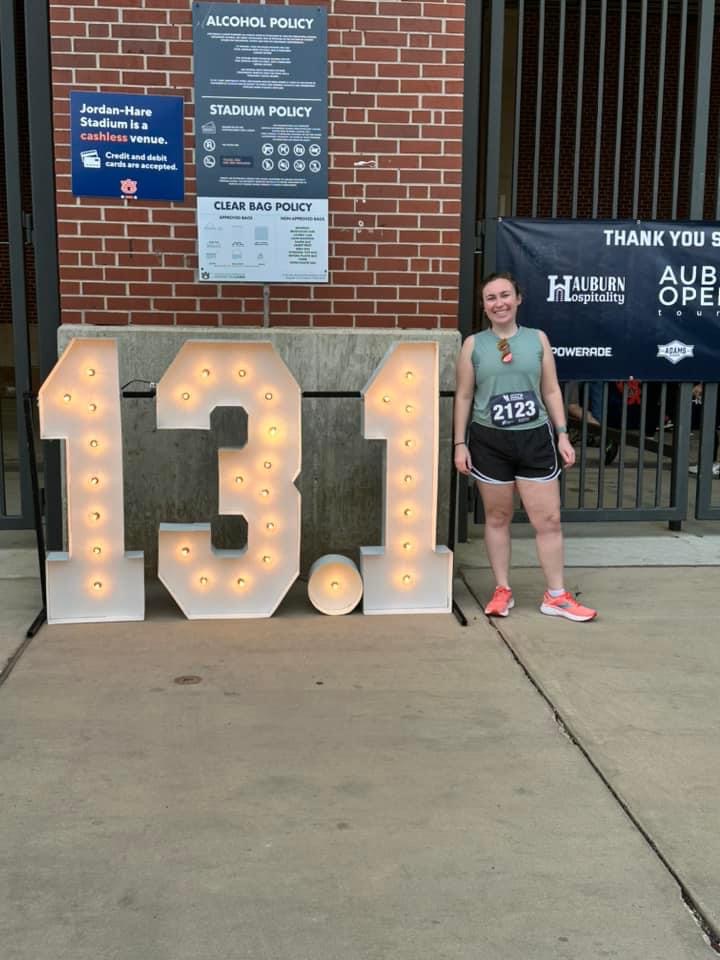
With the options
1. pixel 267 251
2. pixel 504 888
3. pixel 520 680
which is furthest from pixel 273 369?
pixel 504 888

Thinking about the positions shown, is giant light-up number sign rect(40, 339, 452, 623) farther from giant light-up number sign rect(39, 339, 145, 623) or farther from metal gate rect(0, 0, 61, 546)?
metal gate rect(0, 0, 61, 546)

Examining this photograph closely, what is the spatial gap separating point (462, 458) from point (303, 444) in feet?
3.62

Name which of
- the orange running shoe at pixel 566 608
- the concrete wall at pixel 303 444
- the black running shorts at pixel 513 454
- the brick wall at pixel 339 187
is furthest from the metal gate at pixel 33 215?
the orange running shoe at pixel 566 608

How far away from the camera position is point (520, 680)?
149 inches

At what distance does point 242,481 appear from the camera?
451 centimetres

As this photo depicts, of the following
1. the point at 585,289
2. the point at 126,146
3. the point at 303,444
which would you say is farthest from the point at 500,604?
the point at 126,146

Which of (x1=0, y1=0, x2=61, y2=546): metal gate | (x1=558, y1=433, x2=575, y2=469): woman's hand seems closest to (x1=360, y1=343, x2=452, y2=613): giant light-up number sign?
(x1=558, y1=433, x2=575, y2=469): woman's hand

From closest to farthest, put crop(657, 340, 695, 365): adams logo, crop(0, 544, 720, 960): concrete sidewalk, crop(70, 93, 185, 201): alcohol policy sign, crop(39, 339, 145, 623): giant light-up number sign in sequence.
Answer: crop(0, 544, 720, 960): concrete sidewalk
crop(39, 339, 145, 623): giant light-up number sign
crop(70, 93, 185, 201): alcohol policy sign
crop(657, 340, 695, 365): adams logo

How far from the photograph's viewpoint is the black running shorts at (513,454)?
14.8 feet

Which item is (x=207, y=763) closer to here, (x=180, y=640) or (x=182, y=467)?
(x=180, y=640)

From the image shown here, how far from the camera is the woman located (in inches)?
176

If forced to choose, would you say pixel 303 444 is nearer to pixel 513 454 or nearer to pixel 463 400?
pixel 463 400

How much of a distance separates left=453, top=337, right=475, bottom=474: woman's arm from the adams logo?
1.97 meters

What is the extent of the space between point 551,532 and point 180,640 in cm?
178
